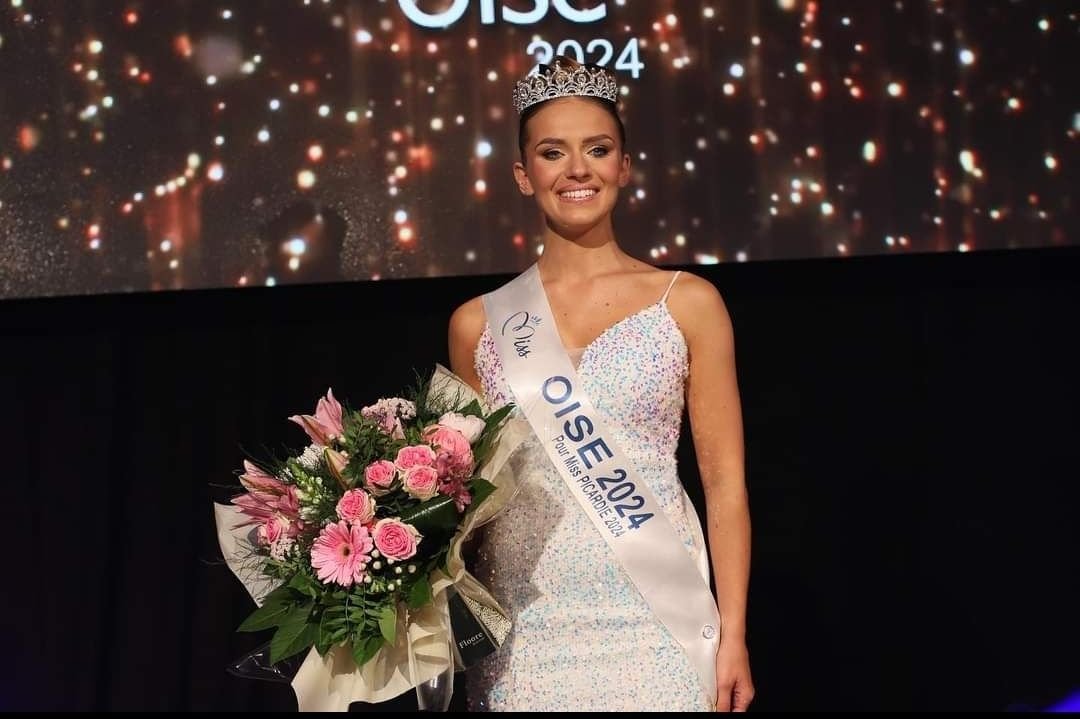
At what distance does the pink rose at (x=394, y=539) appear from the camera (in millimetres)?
1576

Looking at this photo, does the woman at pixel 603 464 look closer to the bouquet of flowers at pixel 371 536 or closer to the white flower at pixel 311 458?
the bouquet of flowers at pixel 371 536

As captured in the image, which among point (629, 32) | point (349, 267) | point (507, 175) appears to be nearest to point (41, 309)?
point (349, 267)

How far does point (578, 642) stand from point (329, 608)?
0.39m

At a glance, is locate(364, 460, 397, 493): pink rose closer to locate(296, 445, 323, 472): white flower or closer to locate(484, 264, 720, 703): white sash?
locate(296, 445, 323, 472): white flower

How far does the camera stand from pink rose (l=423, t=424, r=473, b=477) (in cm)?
165

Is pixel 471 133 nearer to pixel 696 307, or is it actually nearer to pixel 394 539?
pixel 696 307

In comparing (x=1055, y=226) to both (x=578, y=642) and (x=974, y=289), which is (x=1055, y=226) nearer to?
(x=974, y=289)

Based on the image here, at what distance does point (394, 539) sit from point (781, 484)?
191 centimetres

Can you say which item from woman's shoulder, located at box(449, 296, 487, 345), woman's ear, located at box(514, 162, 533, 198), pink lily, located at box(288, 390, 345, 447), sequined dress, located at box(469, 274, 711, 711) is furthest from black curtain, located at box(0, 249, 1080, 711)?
pink lily, located at box(288, 390, 345, 447)

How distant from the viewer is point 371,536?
1594mm

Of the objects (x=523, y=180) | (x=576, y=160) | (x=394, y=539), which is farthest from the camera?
(x=523, y=180)

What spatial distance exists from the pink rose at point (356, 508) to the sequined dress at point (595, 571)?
345 millimetres

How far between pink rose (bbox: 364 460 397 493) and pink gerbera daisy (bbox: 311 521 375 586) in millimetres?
60

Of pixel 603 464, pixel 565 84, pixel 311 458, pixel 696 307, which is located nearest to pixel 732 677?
pixel 603 464
